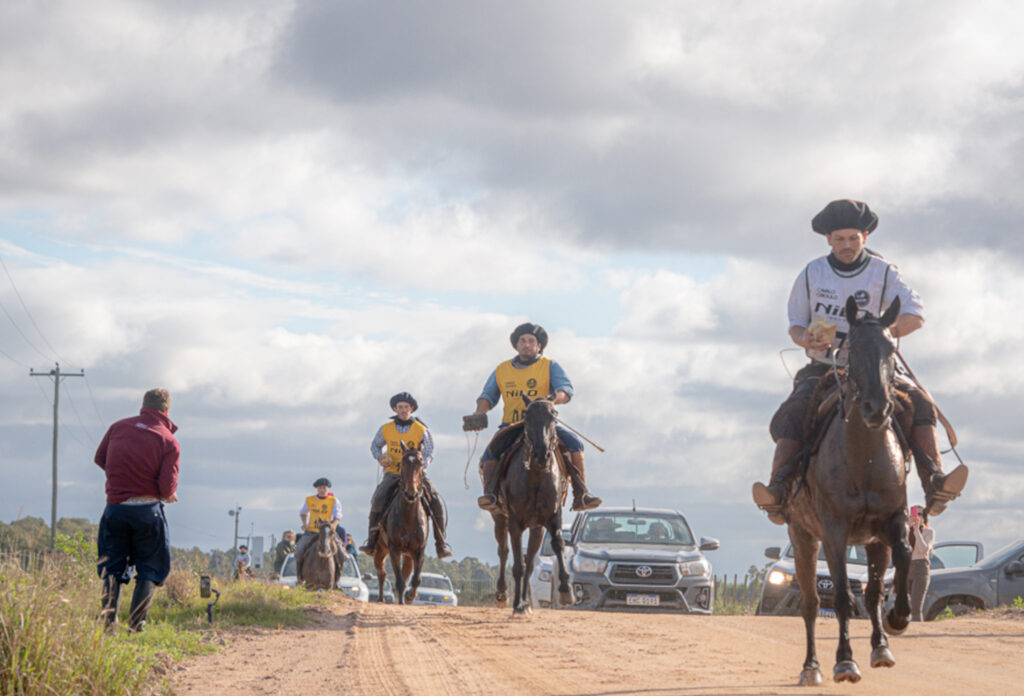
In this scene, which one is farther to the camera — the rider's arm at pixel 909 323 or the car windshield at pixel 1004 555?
the car windshield at pixel 1004 555

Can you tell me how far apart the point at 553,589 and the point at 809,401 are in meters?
11.5

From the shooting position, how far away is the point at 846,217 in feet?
32.9

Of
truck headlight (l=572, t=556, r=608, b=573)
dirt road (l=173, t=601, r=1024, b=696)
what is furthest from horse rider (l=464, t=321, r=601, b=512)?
truck headlight (l=572, t=556, r=608, b=573)

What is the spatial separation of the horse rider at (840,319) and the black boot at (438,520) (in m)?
11.7

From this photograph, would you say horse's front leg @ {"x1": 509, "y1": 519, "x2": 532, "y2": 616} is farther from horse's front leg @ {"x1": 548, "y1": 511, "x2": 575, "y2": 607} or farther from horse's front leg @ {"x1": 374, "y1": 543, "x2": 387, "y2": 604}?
horse's front leg @ {"x1": 374, "y1": 543, "x2": 387, "y2": 604}

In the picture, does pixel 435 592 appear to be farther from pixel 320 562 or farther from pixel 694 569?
pixel 694 569

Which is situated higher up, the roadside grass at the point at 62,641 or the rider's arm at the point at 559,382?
the rider's arm at the point at 559,382

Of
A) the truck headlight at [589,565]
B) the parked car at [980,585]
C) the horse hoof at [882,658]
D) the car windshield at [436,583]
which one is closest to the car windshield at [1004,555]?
the parked car at [980,585]

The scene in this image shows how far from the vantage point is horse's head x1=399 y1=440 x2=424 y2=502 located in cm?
2039

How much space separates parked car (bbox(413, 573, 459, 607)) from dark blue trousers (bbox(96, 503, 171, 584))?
19.4m

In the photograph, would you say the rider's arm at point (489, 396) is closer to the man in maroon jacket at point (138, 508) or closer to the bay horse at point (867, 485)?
the man in maroon jacket at point (138, 508)

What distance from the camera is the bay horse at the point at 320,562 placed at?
25.0m

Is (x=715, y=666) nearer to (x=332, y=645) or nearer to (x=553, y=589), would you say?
(x=332, y=645)

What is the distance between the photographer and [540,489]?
1579cm
